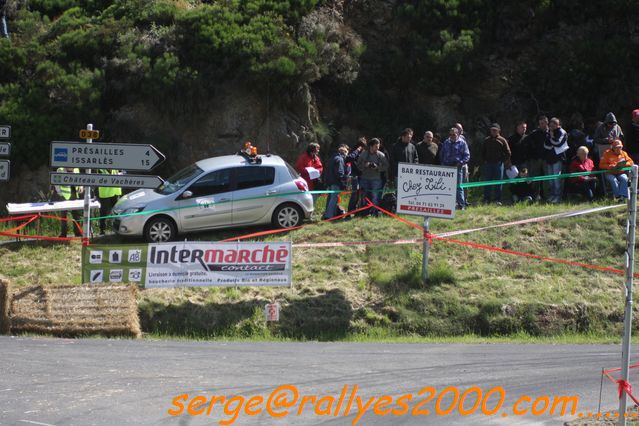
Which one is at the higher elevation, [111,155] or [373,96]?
[373,96]

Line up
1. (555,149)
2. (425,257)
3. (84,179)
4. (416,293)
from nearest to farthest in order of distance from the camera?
1. (84,179)
2. (416,293)
3. (425,257)
4. (555,149)

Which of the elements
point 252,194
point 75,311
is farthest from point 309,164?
point 75,311

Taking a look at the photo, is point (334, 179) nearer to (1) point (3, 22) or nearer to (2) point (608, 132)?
(2) point (608, 132)

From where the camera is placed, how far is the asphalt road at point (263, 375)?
1109 centimetres

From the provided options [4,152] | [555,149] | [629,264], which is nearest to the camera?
[629,264]

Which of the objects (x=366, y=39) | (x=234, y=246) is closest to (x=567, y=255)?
(x=234, y=246)

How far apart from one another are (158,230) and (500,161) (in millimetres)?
7438

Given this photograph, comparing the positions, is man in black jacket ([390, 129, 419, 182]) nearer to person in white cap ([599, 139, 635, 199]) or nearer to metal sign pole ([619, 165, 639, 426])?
person in white cap ([599, 139, 635, 199])

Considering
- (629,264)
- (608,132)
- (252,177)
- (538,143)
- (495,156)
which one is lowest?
(629,264)

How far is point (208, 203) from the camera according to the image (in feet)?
64.3

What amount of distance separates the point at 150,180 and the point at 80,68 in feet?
34.9

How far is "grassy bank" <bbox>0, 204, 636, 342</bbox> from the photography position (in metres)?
16.5

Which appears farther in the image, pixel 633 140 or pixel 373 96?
pixel 373 96

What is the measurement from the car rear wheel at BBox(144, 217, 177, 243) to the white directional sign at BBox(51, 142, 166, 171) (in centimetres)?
308
